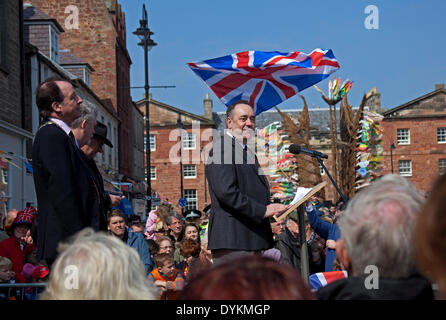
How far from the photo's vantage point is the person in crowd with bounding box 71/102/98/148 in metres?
A: 4.16

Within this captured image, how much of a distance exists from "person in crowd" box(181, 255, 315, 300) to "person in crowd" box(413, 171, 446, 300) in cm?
41

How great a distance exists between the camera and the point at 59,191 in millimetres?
3637

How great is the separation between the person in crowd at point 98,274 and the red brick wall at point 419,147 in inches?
2505

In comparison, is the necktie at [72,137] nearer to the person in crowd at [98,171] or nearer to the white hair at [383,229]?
the person in crowd at [98,171]

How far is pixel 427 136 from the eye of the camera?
63.7 metres

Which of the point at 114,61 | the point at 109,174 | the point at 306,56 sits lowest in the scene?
the point at 109,174

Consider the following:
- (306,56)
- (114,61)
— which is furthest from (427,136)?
(306,56)

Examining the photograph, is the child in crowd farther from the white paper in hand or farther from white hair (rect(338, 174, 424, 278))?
white hair (rect(338, 174, 424, 278))

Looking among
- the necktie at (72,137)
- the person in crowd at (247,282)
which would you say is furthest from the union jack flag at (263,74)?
the person in crowd at (247,282)

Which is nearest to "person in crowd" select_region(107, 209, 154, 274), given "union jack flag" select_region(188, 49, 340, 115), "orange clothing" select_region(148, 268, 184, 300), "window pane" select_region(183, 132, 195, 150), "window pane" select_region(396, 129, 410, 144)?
"orange clothing" select_region(148, 268, 184, 300)

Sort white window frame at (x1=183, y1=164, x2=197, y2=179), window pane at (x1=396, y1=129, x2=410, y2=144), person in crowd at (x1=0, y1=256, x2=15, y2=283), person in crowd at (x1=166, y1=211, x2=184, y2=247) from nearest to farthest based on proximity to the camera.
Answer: person in crowd at (x1=0, y1=256, x2=15, y2=283) → person in crowd at (x1=166, y1=211, x2=184, y2=247) → window pane at (x1=396, y1=129, x2=410, y2=144) → white window frame at (x1=183, y1=164, x2=197, y2=179)

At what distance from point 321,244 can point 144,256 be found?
2430 millimetres

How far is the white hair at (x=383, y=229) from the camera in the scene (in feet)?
6.81

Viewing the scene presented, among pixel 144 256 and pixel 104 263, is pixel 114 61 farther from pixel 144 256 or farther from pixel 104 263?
pixel 104 263
